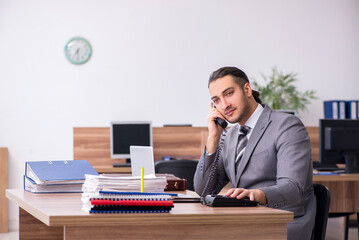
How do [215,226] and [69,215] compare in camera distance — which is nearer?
[69,215]

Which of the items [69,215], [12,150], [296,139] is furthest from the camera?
[12,150]

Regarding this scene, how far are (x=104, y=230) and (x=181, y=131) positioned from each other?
3.96 meters

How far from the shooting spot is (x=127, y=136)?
5660 mm

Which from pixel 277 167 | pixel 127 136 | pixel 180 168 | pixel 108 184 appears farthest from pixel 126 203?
pixel 127 136

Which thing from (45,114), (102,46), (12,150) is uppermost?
(102,46)

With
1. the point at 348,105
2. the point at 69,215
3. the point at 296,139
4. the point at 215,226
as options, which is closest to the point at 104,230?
the point at 69,215

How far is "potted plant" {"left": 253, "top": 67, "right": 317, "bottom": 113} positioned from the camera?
655cm

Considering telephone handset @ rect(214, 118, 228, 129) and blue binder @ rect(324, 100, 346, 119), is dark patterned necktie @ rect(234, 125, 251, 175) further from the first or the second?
blue binder @ rect(324, 100, 346, 119)

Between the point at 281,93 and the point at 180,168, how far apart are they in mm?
2784

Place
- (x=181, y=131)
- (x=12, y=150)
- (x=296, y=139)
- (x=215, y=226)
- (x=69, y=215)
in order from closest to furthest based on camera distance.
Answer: (x=69, y=215) < (x=215, y=226) < (x=296, y=139) < (x=181, y=131) < (x=12, y=150)

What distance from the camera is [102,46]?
6.59 meters

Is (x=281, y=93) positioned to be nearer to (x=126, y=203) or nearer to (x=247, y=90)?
(x=247, y=90)

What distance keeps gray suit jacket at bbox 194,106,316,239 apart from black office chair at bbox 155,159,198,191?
5.01 feet

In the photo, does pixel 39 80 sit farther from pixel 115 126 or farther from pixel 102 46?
pixel 115 126
